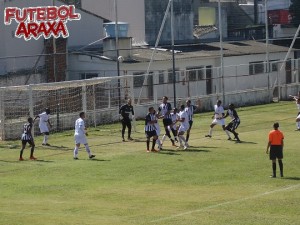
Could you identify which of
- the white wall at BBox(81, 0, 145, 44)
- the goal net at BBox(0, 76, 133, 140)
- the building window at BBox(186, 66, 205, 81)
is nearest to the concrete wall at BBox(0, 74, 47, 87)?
the goal net at BBox(0, 76, 133, 140)

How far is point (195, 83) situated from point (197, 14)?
863 inches

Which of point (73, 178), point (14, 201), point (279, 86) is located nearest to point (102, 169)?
point (73, 178)

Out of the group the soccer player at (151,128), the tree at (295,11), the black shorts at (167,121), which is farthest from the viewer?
the tree at (295,11)

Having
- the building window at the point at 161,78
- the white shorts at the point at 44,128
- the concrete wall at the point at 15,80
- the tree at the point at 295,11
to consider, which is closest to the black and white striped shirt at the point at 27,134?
the white shorts at the point at 44,128

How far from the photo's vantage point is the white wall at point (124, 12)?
64.1 m

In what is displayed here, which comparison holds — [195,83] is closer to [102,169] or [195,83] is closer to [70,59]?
[70,59]

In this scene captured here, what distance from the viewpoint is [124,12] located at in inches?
2534

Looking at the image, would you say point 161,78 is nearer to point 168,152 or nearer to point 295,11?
point 168,152

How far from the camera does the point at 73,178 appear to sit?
29266 millimetres

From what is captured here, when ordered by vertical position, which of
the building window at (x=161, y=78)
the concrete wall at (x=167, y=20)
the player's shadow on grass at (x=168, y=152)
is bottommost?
the player's shadow on grass at (x=168, y=152)

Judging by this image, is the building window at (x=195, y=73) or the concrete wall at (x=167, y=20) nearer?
the building window at (x=195, y=73)

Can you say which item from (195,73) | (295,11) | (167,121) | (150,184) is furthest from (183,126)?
(295,11)

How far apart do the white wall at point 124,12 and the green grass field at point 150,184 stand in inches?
962

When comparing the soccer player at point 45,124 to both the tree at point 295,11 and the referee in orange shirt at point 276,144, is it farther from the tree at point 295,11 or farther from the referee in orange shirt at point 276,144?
the tree at point 295,11
